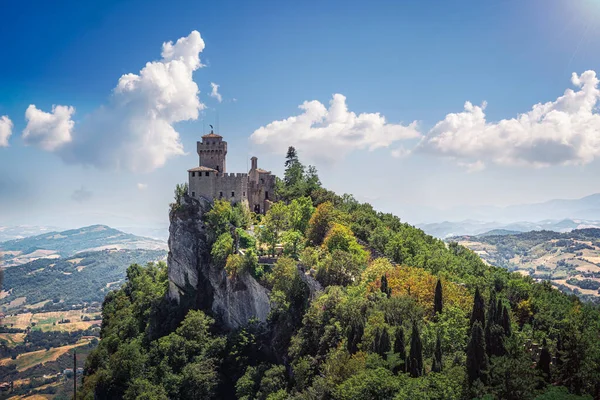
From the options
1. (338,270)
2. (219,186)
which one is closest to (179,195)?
(219,186)

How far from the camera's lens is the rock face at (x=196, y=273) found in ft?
215

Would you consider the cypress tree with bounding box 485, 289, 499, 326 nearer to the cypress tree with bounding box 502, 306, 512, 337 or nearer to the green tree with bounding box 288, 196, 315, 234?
the cypress tree with bounding box 502, 306, 512, 337

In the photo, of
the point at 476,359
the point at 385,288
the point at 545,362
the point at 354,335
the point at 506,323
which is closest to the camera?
the point at 476,359

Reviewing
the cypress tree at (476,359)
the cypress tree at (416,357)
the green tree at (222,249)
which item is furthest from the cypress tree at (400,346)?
the green tree at (222,249)

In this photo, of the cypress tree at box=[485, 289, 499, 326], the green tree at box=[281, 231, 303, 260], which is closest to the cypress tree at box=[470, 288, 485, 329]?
the cypress tree at box=[485, 289, 499, 326]

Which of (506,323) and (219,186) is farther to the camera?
(219,186)

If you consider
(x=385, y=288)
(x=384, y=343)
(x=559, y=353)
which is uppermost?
(x=385, y=288)

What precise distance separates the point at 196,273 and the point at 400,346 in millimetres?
45804

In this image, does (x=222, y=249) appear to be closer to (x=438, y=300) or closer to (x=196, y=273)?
(x=196, y=273)

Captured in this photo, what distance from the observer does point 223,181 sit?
244 ft

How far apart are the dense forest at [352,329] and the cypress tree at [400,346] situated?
0.11m

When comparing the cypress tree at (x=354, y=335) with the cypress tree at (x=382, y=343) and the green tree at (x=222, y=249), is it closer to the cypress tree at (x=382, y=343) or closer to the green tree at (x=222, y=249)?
the cypress tree at (x=382, y=343)

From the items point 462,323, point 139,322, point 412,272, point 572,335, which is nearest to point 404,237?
point 412,272

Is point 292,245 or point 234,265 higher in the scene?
point 292,245
